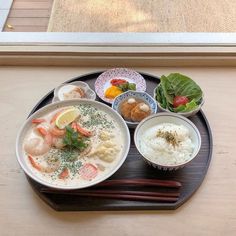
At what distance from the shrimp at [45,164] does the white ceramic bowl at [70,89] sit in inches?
8.9

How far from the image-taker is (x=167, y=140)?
95 centimetres

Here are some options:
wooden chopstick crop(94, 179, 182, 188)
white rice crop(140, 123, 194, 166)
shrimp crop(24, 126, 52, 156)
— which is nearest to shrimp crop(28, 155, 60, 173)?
shrimp crop(24, 126, 52, 156)

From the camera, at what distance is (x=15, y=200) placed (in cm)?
92

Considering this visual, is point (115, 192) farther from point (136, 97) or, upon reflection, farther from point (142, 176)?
point (136, 97)

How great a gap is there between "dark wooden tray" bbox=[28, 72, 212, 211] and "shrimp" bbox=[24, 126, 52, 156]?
7 centimetres

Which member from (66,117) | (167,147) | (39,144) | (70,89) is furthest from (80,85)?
(167,147)

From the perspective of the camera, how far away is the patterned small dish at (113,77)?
1.15 m

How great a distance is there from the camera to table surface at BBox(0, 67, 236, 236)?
87 cm

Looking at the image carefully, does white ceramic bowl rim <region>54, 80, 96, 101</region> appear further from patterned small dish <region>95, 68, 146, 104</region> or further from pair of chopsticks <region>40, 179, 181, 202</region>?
pair of chopsticks <region>40, 179, 181, 202</region>

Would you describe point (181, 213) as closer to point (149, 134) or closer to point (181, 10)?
point (149, 134)

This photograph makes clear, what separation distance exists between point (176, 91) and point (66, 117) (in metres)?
0.34

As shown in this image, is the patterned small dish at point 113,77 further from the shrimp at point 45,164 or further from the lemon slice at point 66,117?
the shrimp at point 45,164

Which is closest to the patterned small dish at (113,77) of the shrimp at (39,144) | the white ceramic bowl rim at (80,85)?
the white ceramic bowl rim at (80,85)

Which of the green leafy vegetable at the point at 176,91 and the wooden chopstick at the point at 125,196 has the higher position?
the green leafy vegetable at the point at 176,91
